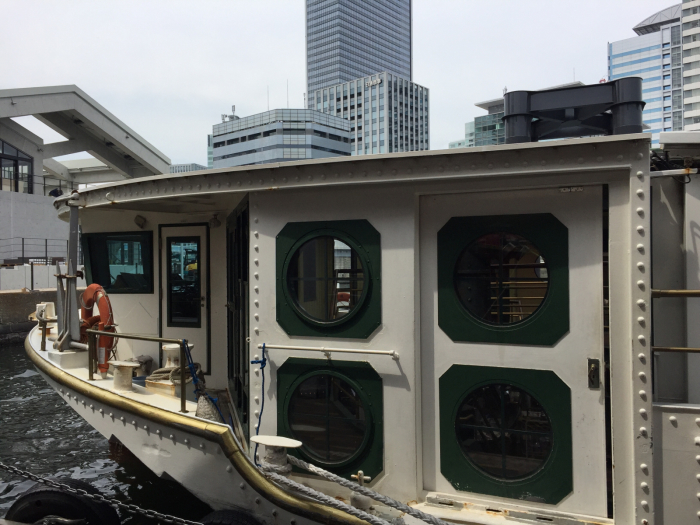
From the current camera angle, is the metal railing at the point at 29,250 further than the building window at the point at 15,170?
No

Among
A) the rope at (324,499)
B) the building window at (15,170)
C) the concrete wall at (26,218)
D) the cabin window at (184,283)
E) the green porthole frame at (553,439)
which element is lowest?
the rope at (324,499)

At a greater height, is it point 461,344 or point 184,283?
point 184,283

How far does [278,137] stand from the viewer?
11500 cm

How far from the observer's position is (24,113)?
30016 mm

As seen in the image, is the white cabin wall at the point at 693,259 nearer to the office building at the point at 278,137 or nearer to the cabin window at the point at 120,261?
the cabin window at the point at 120,261

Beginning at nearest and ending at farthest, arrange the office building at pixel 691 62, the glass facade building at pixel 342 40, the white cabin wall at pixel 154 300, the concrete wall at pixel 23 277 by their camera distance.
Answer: the white cabin wall at pixel 154 300, the concrete wall at pixel 23 277, the office building at pixel 691 62, the glass facade building at pixel 342 40

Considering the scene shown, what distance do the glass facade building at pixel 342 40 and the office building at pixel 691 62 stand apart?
116226 millimetres

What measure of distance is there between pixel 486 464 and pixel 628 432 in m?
1.05

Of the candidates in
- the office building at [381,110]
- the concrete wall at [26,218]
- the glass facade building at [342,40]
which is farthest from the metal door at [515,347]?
the glass facade building at [342,40]

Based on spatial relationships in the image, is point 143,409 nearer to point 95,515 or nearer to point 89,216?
point 95,515

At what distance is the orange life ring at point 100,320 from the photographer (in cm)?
643

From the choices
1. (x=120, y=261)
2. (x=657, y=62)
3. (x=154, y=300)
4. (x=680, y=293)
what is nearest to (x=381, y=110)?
(x=657, y=62)

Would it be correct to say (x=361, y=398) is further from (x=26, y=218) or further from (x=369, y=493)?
(x=26, y=218)

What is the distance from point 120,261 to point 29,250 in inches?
1068
